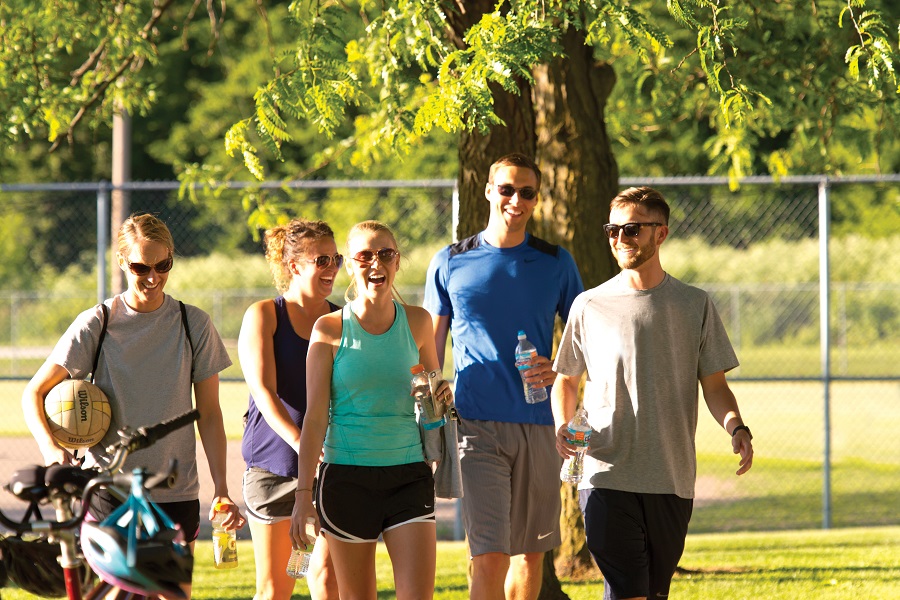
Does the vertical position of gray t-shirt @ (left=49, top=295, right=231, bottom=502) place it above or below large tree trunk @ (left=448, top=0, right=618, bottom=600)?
below

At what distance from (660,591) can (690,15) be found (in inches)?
95.7

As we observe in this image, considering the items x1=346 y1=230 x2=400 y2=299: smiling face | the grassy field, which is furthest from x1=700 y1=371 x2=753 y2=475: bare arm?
the grassy field

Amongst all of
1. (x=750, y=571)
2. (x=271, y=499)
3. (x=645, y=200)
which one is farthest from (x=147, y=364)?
(x=750, y=571)

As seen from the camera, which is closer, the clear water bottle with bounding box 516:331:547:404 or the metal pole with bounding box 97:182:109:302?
the clear water bottle with bounding box 516:331:547:404

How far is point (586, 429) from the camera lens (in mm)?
4684

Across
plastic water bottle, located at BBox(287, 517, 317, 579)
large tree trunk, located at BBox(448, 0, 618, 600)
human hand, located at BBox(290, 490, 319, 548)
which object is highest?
large tree trunk, located at BBox(448, 0, 618, 600)

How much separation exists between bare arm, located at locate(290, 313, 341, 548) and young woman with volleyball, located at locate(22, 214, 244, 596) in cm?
32

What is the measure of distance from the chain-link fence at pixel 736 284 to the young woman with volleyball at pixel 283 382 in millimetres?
9918

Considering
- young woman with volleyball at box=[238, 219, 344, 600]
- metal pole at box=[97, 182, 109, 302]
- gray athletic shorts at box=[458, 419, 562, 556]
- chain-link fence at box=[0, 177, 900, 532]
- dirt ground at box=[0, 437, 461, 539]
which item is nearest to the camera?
young woman with volleyball at box=[238, 219, 344, 600]

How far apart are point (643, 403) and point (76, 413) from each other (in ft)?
7.04

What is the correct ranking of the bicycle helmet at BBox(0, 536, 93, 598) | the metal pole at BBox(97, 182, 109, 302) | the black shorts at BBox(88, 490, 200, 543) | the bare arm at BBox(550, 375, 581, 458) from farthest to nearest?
the metal pole at BBox(97, 182, 109, 302) → the bare arm at BBox(550, 375, 581, 458) → the black shorts at BBox(88, 490, 200, 543) → the bicycle helmet at BBox(0, 536, 93, 598)

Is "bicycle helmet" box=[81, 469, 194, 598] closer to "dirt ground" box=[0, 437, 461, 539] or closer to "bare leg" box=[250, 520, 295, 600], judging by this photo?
"bare leg" box=[250, 520, 295, 600]

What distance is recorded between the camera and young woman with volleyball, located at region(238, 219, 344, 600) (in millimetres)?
5160

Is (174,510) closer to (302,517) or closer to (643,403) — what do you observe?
(302,517)
